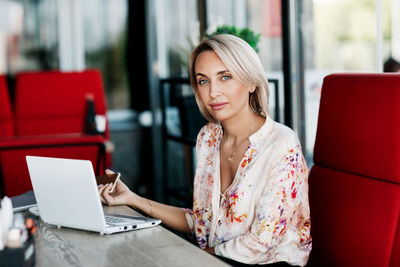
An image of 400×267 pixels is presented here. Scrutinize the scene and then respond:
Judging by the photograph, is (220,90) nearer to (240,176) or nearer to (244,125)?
(244,125)

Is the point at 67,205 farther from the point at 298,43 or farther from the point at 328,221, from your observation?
the point at 298,43

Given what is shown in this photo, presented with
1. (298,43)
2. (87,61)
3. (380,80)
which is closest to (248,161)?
(380,80)

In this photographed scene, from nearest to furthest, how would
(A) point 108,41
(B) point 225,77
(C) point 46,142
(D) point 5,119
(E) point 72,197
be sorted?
(E) point 72,197 → (B) point 225,77 → (C) point 46,142 → (D) point 5,119 → (A) point 108,41

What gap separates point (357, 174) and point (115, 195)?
0.80 meters

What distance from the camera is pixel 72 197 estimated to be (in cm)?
154

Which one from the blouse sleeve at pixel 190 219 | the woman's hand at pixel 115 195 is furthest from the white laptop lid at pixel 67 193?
the blouse sleeve at pixel 190 219

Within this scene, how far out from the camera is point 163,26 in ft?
15.9

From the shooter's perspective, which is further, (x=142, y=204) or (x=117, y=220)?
(x=142, y=204)

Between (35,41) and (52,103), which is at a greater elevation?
(35,41)

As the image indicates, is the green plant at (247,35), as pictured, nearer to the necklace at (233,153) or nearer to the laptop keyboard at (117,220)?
the necklace at (233,153)

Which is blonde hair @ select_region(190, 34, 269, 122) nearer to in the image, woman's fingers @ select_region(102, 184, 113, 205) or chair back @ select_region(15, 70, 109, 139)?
woman's fingers @ select_region(102, 184, 113, 205)

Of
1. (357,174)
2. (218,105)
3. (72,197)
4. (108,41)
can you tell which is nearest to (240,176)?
(218,105)

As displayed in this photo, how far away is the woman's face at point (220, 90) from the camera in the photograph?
1889 millimetres

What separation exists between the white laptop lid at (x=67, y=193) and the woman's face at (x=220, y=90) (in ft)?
1.95
